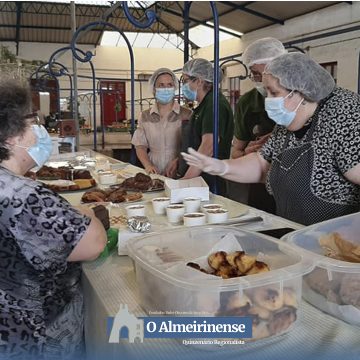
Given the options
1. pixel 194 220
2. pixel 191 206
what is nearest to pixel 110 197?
pixel 191 206

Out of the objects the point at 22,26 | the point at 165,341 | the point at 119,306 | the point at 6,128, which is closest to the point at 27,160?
the point at 6,128

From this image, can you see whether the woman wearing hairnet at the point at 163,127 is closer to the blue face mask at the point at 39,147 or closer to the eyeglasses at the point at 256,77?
the eyeglasses at the point at 256,77

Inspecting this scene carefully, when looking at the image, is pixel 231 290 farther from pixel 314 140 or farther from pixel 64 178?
pixel 64 178

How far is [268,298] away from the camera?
745mm

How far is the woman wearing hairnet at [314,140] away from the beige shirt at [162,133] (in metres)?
1.23

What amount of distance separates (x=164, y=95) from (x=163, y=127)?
0.20m

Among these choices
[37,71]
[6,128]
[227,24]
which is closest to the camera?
[6,128]

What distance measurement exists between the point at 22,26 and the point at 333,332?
41.5 feet

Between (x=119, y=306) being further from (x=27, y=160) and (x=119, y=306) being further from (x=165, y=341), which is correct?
(x=27, y=160)

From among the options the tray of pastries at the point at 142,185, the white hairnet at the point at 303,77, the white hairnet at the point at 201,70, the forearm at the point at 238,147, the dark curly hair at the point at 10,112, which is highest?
the white hairnet at the point at 201,70

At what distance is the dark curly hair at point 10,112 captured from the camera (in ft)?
3.29

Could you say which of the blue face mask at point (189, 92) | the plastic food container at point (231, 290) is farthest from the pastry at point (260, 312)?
the blue face mask at point (189, 92)

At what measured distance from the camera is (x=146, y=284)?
857mm

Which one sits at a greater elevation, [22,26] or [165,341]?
[22,26]
